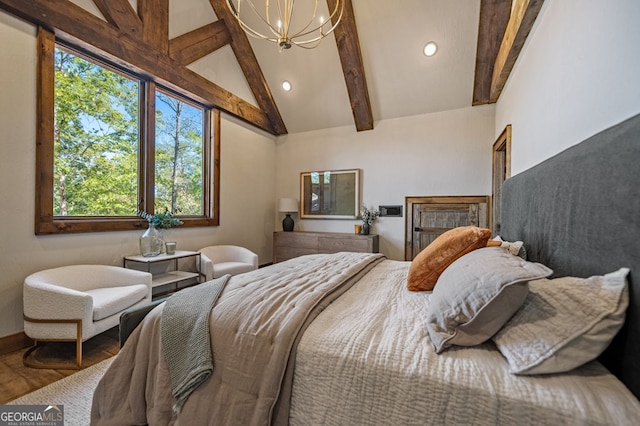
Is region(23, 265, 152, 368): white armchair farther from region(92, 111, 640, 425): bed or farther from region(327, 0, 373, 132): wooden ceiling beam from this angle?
region(327, 0, 373, 132): wooden ceiling beam

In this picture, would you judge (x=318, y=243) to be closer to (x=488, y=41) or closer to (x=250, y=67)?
(x=250, y=67)

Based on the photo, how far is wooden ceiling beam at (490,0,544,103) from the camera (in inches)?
78.7

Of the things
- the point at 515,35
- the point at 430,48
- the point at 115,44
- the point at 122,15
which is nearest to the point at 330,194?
the point at 430,48

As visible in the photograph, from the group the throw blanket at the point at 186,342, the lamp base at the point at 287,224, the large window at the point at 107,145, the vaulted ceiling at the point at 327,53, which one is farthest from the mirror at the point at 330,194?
the throw blanket at the point at 186,342

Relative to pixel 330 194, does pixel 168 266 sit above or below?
below

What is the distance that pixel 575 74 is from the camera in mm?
1358

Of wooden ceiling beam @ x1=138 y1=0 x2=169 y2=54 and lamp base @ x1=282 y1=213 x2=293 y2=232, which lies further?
lamp base @ x1=282 y1=213 x2=293 y2=232

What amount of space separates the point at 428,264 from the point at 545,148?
3.83ft

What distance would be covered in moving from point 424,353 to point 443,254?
2.48 ft

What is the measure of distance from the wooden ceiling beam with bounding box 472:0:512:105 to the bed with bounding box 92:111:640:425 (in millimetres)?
2506

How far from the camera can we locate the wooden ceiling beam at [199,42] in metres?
3.36

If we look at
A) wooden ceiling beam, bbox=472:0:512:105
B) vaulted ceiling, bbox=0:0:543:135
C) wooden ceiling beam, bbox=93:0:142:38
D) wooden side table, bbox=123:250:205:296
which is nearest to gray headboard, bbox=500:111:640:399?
vaulted ceiling, bbox=0:0:543:135

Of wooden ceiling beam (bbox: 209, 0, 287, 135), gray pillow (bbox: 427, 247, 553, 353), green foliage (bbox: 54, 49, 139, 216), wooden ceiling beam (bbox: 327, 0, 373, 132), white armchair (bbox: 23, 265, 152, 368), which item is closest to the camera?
gray pillow (bbox: 427, 247, 553, 353)

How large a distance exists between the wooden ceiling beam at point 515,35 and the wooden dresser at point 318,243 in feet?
8.40
